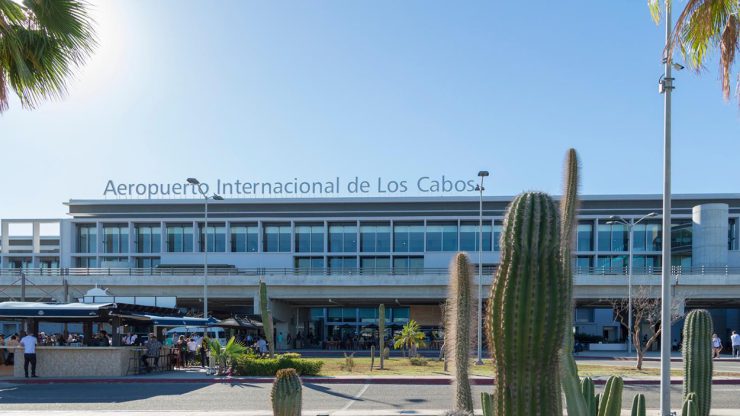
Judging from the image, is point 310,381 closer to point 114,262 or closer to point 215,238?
point 215,238

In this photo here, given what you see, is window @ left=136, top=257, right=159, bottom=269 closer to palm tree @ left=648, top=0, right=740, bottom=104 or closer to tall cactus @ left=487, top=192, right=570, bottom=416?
palm tree @ left=648, top=0, right=740, bottom=104

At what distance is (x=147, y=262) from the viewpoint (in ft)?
218

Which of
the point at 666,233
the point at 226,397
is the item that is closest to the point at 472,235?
the point at 226,397

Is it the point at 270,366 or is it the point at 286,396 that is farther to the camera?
the point at 270,366

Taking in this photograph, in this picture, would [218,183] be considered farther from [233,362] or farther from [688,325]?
[688,325]

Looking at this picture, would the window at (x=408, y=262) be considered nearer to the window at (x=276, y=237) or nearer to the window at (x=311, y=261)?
the window at (x=311, y=261)

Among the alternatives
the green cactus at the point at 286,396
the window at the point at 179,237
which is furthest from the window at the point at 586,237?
the green cactus at the point at 286,396

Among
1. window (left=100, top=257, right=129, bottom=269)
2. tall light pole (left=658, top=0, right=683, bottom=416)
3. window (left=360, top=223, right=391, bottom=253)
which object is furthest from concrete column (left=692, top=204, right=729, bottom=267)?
window (left=100, top=257, right=129, bottom=269)

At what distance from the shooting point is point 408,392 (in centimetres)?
1925

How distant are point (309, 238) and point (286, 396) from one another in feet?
187

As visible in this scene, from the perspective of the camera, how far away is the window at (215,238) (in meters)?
64.7

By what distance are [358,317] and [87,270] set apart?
84.0ft

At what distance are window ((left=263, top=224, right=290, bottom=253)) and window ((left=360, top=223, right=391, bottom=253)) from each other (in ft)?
23.9

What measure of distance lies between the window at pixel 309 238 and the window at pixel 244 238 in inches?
156
